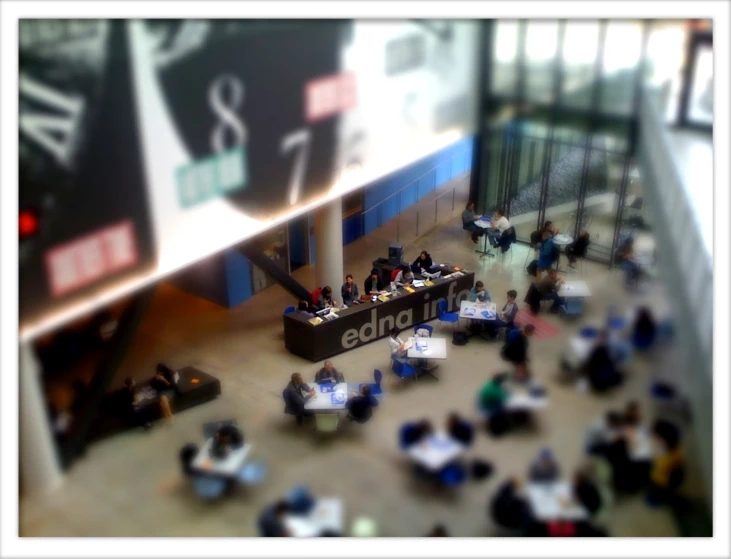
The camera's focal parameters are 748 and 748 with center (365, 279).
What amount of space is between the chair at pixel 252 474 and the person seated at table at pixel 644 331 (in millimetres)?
5138

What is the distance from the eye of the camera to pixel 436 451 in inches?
384

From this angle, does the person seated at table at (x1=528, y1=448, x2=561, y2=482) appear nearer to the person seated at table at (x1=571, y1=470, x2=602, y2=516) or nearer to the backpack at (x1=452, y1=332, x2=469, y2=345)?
the person seated at table at (x1=571, y1=470, x2=602, y2=516)

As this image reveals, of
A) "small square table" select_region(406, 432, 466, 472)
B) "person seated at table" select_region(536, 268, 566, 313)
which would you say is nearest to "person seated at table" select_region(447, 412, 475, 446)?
"small square table" select_region(406, 432, 466, 472)

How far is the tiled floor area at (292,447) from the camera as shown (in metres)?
8.93

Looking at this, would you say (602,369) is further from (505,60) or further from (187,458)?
(187,458)

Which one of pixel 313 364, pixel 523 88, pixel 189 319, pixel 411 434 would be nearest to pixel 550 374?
pixel 411 434

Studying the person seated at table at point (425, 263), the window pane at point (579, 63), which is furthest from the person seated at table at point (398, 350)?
the window pane at point (579, 63)

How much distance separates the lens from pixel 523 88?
13.4 m

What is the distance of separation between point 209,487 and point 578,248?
30.8ft

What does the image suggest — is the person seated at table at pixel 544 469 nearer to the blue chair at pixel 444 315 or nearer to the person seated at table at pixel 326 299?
the blue chair at pixel 444 315

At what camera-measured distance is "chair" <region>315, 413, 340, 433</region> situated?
10.4 metres

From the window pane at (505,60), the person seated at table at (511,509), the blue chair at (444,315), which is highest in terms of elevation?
the window pane at (505,60)

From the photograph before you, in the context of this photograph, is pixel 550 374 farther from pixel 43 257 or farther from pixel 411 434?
pixel 43 257

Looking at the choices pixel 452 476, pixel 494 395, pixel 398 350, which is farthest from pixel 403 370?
pixel 452 476
